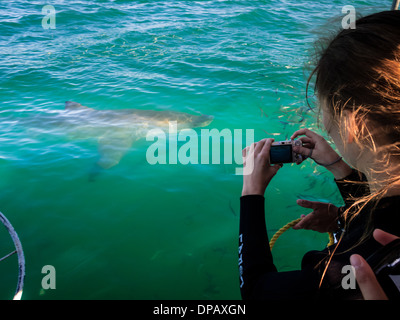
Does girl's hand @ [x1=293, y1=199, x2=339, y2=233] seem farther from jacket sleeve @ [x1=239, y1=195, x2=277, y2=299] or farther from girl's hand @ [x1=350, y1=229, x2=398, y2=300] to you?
girl's hand @ [x1=350, y1=229, x2=398, y2=300]

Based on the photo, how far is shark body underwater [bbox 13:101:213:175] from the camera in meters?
5.55

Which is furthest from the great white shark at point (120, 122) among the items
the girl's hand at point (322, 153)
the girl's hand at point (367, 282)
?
the girl's hand at point (367, 282)

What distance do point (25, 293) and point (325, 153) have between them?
2715 mm

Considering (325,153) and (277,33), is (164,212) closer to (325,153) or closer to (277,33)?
(325,153)

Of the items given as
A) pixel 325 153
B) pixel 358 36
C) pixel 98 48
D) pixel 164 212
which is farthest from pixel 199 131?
pixel 98 48

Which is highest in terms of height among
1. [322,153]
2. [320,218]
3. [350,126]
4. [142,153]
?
[350,126]

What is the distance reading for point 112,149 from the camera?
514cm

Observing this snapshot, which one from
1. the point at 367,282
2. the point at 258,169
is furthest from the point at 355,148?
the point at 367,282

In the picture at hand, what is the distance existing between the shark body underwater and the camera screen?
3.85m

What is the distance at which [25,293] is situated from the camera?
270 cm

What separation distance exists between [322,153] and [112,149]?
3966mm

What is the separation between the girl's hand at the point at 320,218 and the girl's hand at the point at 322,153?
0.20m

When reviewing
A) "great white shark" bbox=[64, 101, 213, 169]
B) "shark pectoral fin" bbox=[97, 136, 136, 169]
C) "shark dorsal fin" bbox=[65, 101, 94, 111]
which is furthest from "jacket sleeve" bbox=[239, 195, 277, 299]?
"shark dorsal fin" bbox=[65, 101, 94, 111]

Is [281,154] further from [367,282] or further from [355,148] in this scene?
[367,282]
